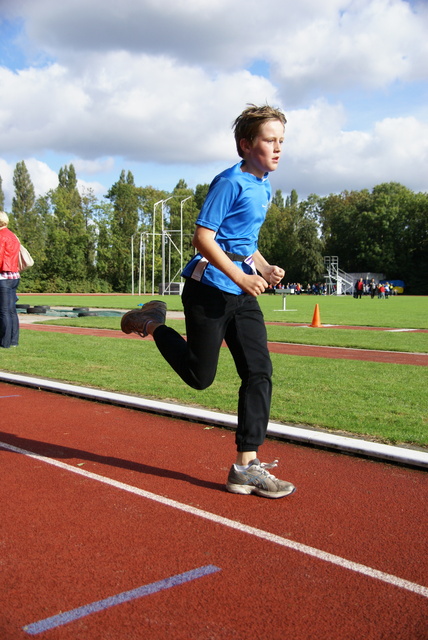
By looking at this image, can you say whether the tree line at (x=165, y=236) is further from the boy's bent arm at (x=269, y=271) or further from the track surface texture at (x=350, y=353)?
the boy's bent arm at (x=269, y=271)

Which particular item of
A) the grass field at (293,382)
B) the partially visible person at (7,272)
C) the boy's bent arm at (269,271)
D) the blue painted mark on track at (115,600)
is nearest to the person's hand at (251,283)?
the boy's bent arm at (269,271)

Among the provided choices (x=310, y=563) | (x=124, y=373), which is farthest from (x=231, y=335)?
(x=124, y=373)

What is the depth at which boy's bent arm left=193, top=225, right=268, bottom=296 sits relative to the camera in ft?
12.0

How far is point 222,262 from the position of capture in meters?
3.67

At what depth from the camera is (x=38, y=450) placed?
493 cm

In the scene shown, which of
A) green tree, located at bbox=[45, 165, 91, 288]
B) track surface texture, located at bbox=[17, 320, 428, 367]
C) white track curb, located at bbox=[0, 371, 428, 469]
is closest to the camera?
white track curb, located at bbox=[0, 371, 428, 469]

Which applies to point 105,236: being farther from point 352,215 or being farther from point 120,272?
point 352,215

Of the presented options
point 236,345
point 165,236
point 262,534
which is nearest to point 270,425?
point 236,345

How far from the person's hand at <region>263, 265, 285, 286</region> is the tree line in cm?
7474

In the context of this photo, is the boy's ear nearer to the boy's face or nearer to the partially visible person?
the boy's face

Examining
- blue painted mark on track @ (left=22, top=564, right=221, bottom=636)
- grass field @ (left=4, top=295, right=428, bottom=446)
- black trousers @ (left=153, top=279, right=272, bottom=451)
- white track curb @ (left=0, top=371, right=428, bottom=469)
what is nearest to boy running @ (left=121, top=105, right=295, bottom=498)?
black trousers @ (left=153, top=279, right=272, bottom=451)

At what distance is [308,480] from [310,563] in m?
1.32

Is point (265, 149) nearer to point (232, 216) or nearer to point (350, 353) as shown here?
point (232, 216)

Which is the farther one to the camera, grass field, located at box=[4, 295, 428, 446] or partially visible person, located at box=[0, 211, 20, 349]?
partially visible person, located at box=[0, 211, 20, 349]
